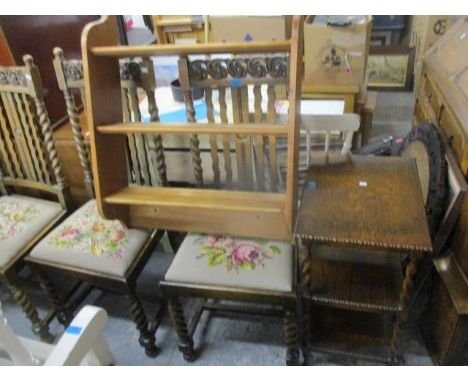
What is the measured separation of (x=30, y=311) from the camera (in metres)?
1.44

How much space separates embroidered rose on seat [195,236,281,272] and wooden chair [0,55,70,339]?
69cm

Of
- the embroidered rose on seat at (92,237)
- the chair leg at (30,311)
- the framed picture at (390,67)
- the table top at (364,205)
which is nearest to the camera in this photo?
the table top at (364,205)

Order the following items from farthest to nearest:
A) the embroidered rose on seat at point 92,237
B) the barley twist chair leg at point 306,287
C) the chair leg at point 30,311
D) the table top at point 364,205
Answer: the chair leg at point 30,311, the embroidered rose on seat at point 92,237, the barley twist chair leg at point 306,287, the table top at point 364,205

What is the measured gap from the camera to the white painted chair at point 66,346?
666 mm

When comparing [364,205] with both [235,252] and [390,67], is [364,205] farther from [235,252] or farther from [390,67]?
[390,67]

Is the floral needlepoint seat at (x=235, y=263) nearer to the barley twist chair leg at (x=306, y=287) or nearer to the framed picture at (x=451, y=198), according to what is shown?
the barley twist chair leg at (x=306, y=287)

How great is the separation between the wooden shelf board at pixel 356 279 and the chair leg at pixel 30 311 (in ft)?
3.63

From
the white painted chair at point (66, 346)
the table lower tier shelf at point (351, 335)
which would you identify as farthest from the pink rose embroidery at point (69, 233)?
the table lower tier shelf at point (351, 335)

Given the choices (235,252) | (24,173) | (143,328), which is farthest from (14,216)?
(235,252)

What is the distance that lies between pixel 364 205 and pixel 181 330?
79 cm

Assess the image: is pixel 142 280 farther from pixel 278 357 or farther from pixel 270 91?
pixel 270 91

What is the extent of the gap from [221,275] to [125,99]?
0.70 m

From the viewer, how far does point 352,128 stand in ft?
3.80

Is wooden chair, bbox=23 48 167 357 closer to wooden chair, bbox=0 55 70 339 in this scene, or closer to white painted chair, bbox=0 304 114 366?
wooden chair, bbox=0 55 70 339
